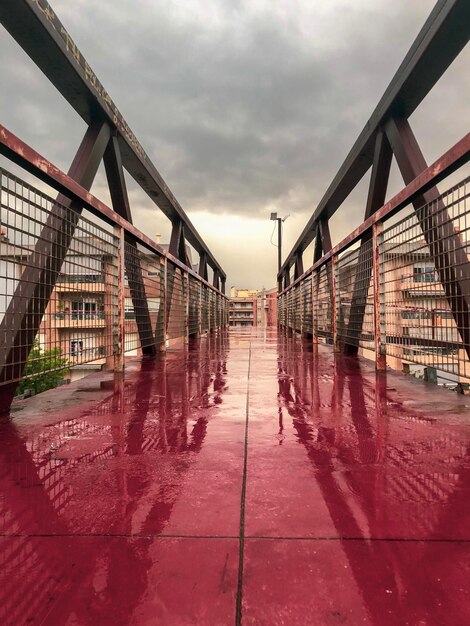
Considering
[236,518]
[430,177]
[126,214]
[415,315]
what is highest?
[126,214]

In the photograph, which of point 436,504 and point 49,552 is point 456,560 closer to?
point 436,504

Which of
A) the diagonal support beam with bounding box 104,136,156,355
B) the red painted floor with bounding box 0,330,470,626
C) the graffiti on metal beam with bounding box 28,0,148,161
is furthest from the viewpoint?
the diagonal support beam with bounding box 104,136,156,355

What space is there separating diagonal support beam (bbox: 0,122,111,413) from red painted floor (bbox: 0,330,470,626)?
296mm

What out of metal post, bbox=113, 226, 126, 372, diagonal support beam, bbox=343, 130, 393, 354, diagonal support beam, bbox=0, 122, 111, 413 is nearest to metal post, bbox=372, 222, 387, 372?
diagonal support beam, bbox=343, 130, 393, 354

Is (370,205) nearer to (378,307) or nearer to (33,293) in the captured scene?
(378,307)

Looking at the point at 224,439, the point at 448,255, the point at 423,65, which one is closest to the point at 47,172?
the point at 224,439

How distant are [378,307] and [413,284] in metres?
0.45

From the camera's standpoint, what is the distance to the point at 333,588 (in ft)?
2.55

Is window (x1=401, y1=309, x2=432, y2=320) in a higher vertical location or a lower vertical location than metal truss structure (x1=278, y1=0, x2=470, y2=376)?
lower

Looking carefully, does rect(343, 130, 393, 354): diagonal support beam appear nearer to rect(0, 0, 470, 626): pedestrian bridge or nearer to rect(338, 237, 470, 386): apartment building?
rect(0, 0, 470, 626): pedestrian bridge

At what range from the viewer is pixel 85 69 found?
3443 mm

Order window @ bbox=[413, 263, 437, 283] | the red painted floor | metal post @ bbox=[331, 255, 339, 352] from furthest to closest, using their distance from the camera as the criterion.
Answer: metal post @ bbox=[331, 255, 339, 352] → window @ bbox=[413, 263, 437, 283] → the red painted floor

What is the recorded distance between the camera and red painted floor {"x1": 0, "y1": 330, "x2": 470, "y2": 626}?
0.74 m

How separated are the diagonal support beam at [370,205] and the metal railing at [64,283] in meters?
2.76
